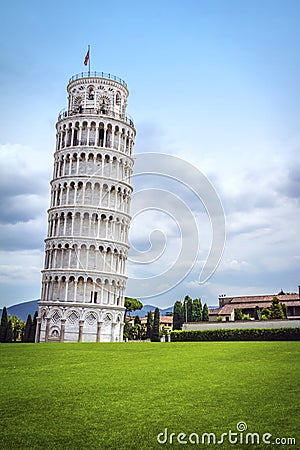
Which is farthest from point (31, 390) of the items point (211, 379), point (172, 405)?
point (211, 379)

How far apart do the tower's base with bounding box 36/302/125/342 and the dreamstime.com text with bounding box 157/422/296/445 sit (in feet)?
180

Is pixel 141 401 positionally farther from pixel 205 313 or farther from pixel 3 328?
pixel 205 313

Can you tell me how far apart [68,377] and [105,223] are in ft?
162

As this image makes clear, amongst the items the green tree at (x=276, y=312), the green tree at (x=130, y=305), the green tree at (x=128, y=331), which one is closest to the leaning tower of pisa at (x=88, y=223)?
the green tree at (x=128, y=331)

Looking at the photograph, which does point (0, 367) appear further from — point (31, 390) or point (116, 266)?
point (116, 266)

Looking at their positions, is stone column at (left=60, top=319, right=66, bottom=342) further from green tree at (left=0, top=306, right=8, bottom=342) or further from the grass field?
the grass field

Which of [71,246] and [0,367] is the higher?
[71,246]

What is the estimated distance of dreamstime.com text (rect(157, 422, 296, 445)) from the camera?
1112 cm

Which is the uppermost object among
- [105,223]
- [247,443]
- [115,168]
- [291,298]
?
[115,168]

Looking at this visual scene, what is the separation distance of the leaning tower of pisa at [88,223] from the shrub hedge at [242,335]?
21542mm

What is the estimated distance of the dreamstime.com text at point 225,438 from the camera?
36.5ft

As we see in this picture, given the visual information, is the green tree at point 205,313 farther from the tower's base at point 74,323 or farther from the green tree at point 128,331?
the tower's base at point 74,323

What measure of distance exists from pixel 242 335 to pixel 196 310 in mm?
48653

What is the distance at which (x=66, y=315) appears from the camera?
6569cm
